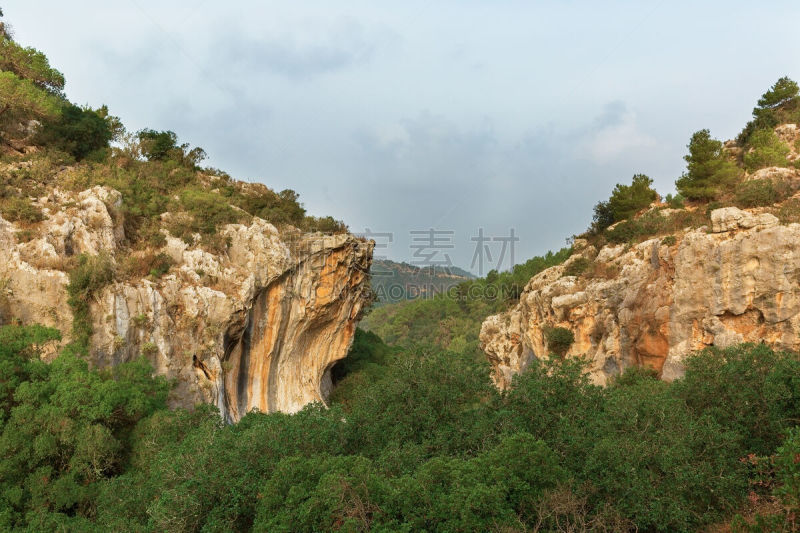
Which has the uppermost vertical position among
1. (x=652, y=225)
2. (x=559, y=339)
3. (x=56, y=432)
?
(x=652, y=225)

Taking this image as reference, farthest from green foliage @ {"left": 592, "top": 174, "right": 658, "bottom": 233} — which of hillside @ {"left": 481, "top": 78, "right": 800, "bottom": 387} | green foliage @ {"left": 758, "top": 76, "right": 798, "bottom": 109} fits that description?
green foliage @ {"left": 758, "top": 76, "right": 798, "bottom": 109}

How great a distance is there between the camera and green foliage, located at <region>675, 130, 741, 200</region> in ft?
96.1

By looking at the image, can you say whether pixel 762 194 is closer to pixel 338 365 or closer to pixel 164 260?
pixel 164 260

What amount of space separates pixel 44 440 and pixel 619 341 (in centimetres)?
2473

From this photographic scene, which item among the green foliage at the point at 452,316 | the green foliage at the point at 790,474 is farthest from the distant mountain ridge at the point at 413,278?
the green foliage at the point at 790,474

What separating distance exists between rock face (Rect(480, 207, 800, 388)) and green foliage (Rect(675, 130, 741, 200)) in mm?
6346

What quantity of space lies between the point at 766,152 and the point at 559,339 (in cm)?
1827

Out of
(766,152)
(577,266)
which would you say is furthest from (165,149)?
(766,152)

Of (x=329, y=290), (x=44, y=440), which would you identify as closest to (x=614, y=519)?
(x=44, y=440)

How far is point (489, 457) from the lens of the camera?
29.0 ft

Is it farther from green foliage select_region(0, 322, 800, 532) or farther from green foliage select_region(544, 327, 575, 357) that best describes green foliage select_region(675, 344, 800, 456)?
green foliage select_region(544, 327, 575, 357)

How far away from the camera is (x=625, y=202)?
34.4 m

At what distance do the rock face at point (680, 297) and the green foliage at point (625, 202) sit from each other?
6.12m

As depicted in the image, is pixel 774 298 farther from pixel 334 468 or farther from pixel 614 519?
pixel 334 468
